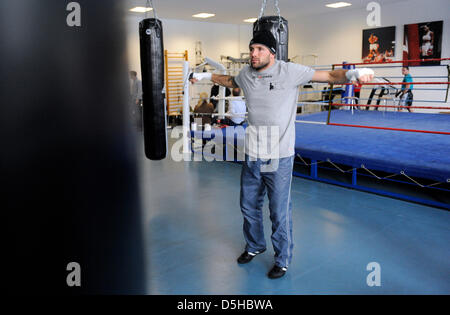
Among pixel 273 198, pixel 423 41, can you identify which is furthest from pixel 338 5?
pixel 273 198

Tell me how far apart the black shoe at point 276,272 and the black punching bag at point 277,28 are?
229 cm

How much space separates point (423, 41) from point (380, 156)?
6142 mm

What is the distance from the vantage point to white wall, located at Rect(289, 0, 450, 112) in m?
Answer: 8.45

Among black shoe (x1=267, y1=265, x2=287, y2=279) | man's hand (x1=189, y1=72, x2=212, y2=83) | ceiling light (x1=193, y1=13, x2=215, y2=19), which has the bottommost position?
black shoe (x1=267, y1=265, x2=287, y2=279)

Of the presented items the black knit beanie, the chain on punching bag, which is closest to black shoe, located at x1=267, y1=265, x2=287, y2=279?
the black knit beanie

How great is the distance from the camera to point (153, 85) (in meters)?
1.90

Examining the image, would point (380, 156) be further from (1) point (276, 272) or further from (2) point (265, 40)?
(2) point (265, 40)

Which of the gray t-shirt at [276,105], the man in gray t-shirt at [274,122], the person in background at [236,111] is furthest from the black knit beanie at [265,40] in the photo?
the person in background at [236,111]

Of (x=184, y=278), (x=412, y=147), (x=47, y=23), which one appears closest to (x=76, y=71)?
(x=47, y=23)

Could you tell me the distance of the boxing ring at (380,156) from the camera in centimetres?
370

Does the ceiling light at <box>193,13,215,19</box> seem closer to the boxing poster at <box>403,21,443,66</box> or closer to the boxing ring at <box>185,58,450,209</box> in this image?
the boxing poster at <box>403,21,443,66</box>

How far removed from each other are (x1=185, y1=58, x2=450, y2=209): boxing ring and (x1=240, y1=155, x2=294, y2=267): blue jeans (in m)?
1.76
